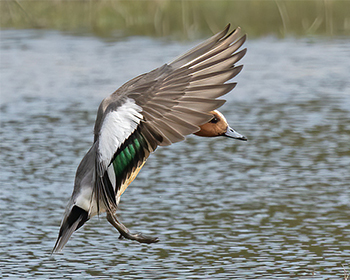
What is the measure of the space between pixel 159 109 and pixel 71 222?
1006 millimetres

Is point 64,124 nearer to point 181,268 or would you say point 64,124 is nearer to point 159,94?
point 181,268

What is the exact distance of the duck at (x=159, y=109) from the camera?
4559 mm

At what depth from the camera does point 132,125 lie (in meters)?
4.64

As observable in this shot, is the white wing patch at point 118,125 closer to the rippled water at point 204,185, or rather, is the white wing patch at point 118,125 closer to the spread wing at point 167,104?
the spread wing at point 167,104

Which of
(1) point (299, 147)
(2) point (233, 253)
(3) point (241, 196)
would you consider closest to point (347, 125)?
(1) point (299, 147)

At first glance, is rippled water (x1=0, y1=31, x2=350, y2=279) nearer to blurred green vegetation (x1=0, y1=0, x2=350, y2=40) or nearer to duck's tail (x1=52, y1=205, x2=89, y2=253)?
duck's tail (x1=52, y1=205, x2=89, y2=253)

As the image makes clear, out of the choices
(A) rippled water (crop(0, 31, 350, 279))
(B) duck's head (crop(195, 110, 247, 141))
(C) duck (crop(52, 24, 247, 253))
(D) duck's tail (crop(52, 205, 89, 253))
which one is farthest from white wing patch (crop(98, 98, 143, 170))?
(A) rippled water (crop(0, 31, 350, 279))

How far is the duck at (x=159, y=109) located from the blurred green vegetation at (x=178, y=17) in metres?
16.1

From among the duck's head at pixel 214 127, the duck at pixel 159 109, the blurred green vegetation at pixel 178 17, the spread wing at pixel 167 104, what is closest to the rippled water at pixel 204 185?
the duck's head at pixel 214 127

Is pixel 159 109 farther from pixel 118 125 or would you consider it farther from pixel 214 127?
pixel 214 127

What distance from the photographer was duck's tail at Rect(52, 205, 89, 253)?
5.17m

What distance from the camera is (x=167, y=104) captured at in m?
4.71

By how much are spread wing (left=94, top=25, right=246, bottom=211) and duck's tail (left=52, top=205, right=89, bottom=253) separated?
0.35 meters

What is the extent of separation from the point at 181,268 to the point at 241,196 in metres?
2.43
